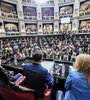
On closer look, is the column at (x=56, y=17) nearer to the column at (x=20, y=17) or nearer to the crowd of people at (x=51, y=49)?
the crowd of people at (x=51, y=49)

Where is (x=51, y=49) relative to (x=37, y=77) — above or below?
below

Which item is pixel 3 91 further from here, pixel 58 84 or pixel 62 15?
pixel 62 15

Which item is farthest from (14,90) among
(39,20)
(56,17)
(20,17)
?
(56,17)

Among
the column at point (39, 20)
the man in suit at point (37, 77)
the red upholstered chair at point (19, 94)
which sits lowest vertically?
the red upholstered chair at point (19, 94)

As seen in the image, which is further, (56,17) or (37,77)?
(56,17)

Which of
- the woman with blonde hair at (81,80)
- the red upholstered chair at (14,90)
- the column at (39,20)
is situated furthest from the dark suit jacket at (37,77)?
the column at (39,20)

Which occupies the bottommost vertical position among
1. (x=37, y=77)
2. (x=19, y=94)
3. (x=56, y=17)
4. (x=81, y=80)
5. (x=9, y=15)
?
(x=19, y=94)

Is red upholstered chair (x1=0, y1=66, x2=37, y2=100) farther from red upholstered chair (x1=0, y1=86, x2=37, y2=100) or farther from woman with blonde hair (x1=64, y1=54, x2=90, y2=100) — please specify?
woman with blonde hair (x1=64, y1=54, x2=90, y2=100)

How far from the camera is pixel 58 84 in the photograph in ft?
5.95

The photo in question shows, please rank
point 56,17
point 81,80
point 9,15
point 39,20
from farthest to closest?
1. point 56,17
2. point 39,20
3. point 9,15
4. point 81,80

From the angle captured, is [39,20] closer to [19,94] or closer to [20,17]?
[20,17]

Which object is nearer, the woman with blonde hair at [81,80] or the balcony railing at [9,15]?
the woman with blonde hair at [81,80]

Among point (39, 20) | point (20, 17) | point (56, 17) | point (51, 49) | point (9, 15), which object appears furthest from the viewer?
point (56, 17)

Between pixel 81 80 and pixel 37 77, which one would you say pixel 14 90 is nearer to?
pixel 37 77
